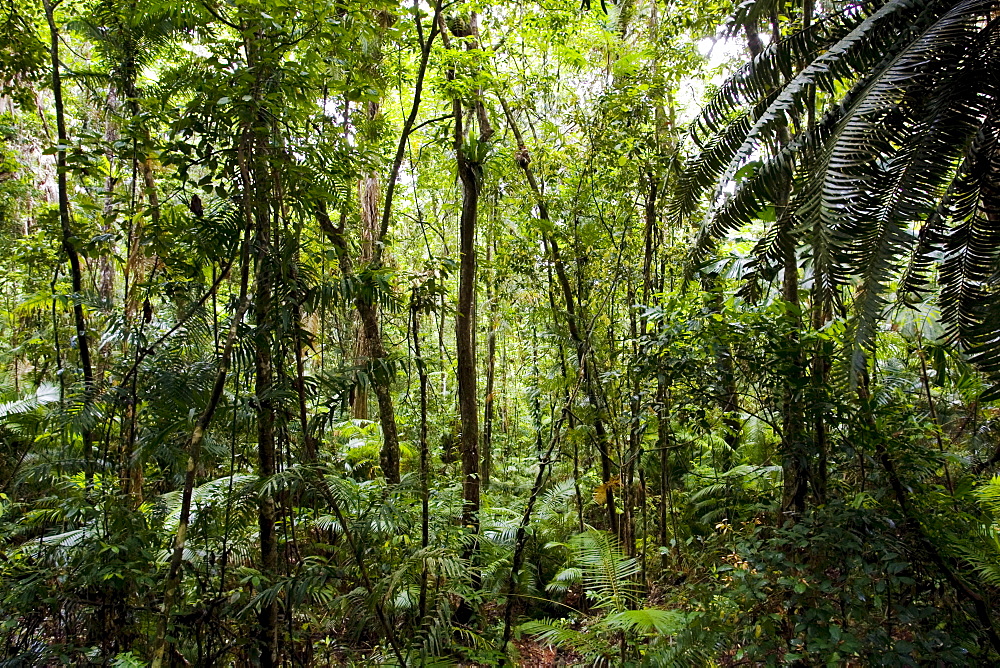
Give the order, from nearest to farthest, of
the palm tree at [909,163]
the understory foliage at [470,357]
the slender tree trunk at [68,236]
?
the palm tree at [909,163] → the understory foliage at [470,357] → the slender tree trunk at [68,236]

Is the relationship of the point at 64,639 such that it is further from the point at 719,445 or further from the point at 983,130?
the point at 719,445

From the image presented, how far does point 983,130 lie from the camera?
8.20ft

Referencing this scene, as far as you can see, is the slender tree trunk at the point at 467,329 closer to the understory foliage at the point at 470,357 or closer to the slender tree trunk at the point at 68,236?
the understory foliage at the point at 470,357

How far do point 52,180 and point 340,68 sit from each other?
21.7 ft

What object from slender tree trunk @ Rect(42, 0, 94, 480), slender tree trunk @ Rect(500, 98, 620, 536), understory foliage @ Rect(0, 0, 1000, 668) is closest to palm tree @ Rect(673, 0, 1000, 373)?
understory foliage @ Rect(0, 0, 1000, 668)

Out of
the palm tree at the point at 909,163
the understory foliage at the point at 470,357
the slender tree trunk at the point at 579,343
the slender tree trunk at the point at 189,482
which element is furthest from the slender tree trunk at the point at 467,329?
the palm tree at the point at 909,163

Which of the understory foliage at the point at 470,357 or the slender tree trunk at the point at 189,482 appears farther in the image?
the understory foliage at the point at 470,357

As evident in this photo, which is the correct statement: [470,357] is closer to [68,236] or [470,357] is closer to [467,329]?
[467,329]

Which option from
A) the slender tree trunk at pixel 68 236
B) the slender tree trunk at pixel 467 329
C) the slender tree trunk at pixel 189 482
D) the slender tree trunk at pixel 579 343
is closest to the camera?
the slender tree trunk at pixel 189 482

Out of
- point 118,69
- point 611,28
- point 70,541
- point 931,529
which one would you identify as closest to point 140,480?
point 70,541

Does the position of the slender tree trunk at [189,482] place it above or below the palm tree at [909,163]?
below

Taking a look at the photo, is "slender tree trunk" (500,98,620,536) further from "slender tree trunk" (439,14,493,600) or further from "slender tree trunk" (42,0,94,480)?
"slender tree trunk" (42,0,94,480)

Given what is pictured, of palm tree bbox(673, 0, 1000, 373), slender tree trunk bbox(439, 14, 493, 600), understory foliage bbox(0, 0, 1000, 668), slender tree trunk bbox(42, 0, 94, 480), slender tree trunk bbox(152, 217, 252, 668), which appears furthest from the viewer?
slender tree trunk bbox(439, 14, 493, 600)

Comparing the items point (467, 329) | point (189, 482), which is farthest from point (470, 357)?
point (189, 482)
